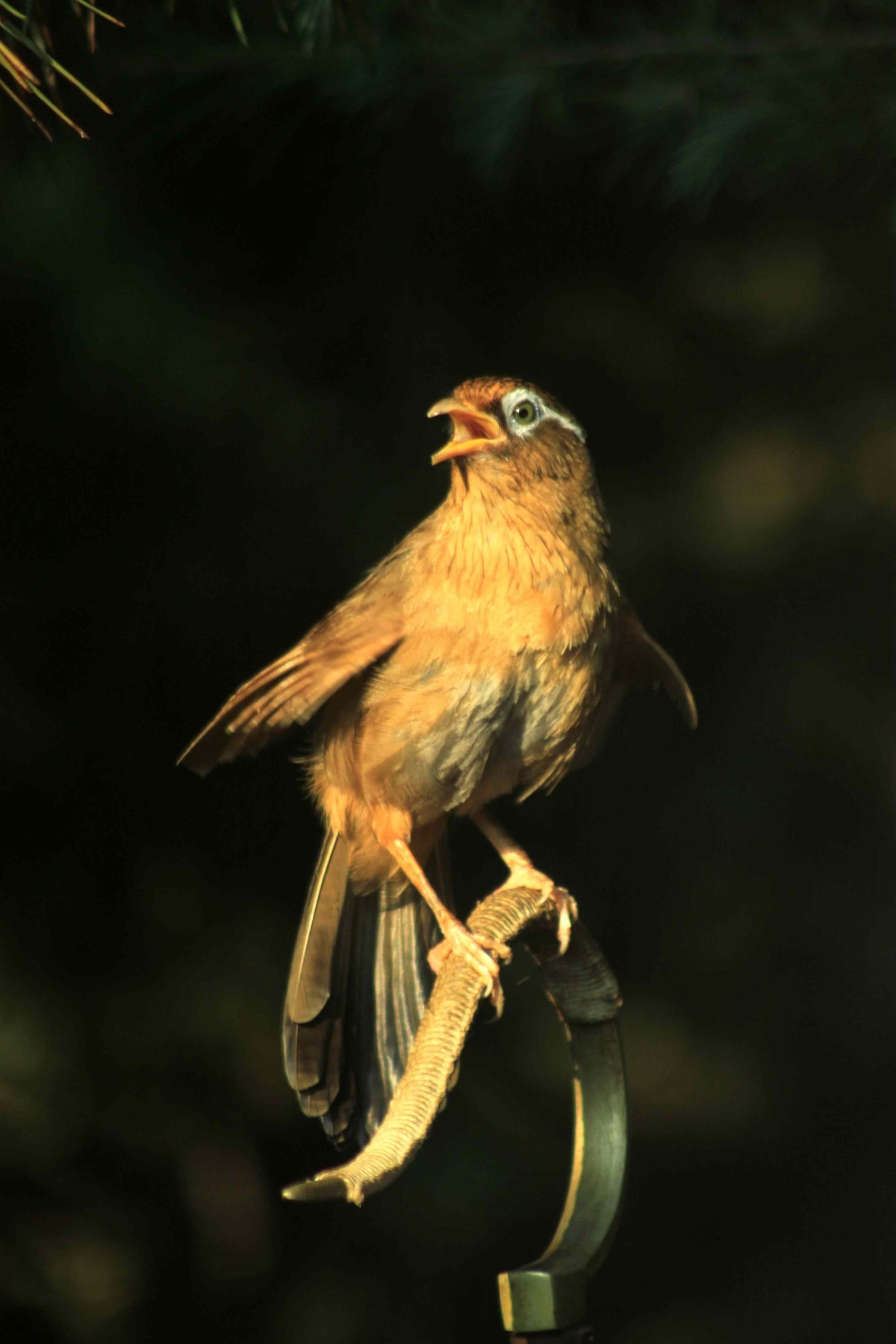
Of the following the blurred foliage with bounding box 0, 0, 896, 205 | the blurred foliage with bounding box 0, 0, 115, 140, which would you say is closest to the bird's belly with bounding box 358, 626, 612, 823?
the blurred foliage with bounding box 0, 0, 115, 140

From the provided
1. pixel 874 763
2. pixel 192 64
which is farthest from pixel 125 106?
pixel 874 763

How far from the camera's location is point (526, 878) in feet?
3.80

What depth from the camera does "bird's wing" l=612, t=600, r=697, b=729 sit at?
1154mm

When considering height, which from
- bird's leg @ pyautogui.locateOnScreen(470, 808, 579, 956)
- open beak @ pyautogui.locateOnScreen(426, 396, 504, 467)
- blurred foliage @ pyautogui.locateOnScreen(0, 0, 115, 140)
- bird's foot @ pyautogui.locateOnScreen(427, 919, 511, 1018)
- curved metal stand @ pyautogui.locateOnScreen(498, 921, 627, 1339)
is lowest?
curved metal stand @ pyautogui.locateOnScreen(498, 921, 627, 1339)

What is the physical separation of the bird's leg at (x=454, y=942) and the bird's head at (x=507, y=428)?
0.30 meters

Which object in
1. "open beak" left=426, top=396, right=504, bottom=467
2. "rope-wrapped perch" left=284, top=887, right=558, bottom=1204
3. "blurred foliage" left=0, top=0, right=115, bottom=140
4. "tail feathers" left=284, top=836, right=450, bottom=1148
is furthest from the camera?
"tail feathers" left=284, top=836, right=450, bottom=1148

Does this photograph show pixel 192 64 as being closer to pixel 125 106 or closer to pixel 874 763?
pixel 125 106

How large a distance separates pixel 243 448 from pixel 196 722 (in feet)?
1.01

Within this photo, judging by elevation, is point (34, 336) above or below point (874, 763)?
above

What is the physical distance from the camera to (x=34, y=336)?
1.46 metres

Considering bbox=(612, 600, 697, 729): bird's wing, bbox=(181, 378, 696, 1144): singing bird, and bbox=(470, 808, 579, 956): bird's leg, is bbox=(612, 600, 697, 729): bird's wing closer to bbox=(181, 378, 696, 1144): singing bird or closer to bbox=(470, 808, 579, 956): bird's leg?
bbox=(181, 378, 696, 1144): singing bird

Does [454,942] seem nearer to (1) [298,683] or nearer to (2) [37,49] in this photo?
(1) [298,683]

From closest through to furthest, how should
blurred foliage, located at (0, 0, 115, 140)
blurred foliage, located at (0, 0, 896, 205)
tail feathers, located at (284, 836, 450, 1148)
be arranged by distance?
1. blurred foliage, located at (0, 0, 115, 140)
2. tail feathers, located at (284, 836, 450, 1148)
3. blurred foliage, located at (0, 0, 896, 205)

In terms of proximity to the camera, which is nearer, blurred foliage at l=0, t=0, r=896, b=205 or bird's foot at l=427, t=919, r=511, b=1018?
bird's foot at l=427, t=919, r=511, b=1018
